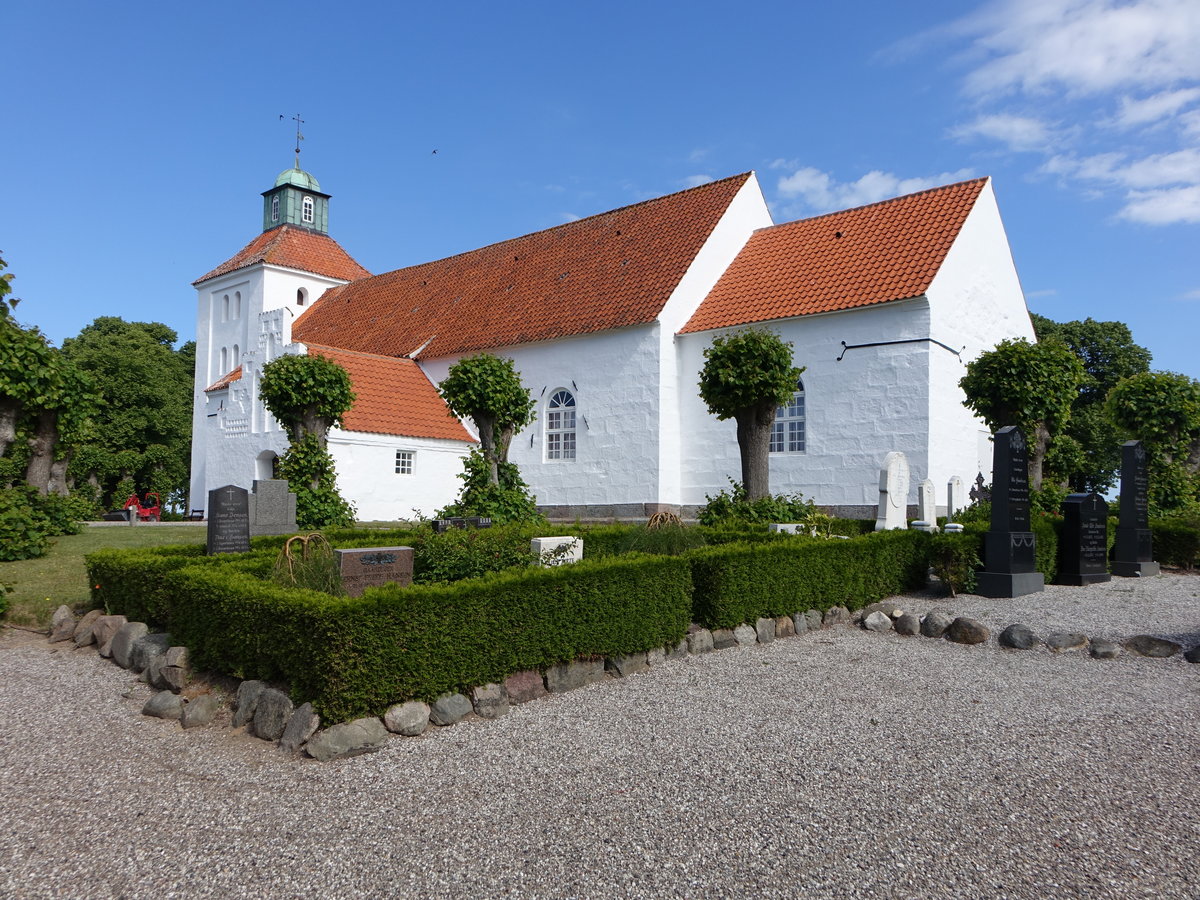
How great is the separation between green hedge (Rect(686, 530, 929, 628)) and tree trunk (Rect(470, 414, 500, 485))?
689 centimetres

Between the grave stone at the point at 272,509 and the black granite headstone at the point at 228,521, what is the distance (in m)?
2.41

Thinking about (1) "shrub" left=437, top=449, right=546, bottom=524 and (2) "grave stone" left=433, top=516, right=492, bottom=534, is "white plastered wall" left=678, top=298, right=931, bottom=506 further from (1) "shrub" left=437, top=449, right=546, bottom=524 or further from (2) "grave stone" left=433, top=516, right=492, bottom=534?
(2) "grave stone" left=433, top=516, right=492, bottom=534

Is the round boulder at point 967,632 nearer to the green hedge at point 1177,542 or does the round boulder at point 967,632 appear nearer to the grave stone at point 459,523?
the grave stone at point 459,523

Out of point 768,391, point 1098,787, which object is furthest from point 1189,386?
point 1098,787

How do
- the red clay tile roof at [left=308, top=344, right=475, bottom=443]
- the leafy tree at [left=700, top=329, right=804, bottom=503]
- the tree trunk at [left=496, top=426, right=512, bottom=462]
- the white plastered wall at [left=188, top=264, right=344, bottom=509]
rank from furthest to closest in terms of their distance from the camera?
1. the white plastered wall at [left=188, top=264, right=344, bottom=509]
2. the red clay tile roof at [left=308, top=344, right=475, bottom=443]
3. the tree trunk at [left=496, top=426, right=512, bottom=462]
4. the leafy tree at [left=700, top=329, right=804, bottom=503]

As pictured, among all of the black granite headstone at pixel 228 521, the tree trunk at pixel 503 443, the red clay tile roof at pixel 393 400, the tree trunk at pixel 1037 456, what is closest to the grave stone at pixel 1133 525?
the tree trunk at pixel 1037 456

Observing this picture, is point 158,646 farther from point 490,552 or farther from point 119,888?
point 119,888

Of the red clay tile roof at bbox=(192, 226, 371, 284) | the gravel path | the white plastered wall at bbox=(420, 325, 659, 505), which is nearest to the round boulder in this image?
the gravel path

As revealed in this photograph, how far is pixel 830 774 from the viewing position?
4.54 meters

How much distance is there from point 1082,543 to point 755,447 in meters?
5.01

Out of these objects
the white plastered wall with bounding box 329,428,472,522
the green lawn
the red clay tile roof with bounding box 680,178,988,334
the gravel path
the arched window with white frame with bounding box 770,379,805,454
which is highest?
the red clay tile roof with bounding box 680,178,988,334

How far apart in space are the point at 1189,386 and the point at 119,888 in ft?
73.3

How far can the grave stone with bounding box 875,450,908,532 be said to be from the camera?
13211mm

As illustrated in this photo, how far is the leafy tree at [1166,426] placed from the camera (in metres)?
18.4
